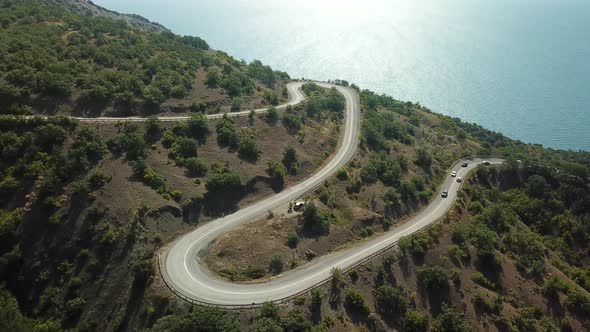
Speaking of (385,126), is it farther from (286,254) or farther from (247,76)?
(286,254)

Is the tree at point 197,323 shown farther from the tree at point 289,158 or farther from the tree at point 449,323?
the tree at point 289,158

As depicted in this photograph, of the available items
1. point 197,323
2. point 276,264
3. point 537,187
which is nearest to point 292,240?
point 276,264

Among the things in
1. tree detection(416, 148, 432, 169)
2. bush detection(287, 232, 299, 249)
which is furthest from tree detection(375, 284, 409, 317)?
tree detection(416, 148, 432, 169)

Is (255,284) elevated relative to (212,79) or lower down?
lower down

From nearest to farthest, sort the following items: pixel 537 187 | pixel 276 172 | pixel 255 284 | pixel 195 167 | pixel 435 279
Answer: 1. pixel 255 284
2. pixel 435 279
3. pixel 195 167
4. pixel 276 172
5. pixel 537 187

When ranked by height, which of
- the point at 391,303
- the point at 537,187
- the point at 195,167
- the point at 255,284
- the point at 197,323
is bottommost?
the point at 197,323

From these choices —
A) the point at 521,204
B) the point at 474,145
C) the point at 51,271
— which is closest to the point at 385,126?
the point at 474,145

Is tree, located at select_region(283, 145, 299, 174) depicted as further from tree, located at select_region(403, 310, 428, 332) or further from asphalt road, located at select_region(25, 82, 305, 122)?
tree, located at select_region(403, 310, 428, 332)

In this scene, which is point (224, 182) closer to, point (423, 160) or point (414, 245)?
point (414, 245)

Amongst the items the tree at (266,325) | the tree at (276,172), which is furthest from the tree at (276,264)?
the tree at (276,172)
